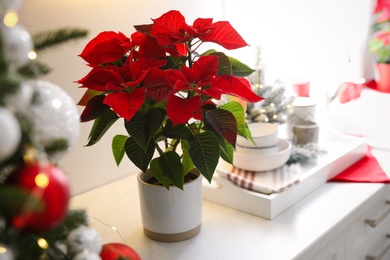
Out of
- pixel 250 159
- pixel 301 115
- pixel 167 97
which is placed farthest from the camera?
pixel 301 115

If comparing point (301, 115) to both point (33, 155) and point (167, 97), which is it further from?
point (33, 155)

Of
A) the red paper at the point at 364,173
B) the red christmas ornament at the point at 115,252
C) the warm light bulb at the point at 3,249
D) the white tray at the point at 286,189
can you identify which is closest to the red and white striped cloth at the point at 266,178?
the white tray at the point at 286,189

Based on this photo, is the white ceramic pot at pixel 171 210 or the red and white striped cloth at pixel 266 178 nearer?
the white ceramic pot at pixel 171 210

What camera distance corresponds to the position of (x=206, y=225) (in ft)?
3.25

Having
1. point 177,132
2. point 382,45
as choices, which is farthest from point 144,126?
point 382,45

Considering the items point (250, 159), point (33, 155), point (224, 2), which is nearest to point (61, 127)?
point (33, 155)

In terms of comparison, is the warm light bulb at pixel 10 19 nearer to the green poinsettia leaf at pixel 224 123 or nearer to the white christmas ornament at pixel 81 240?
the white christmas ornament at pixel 81 240

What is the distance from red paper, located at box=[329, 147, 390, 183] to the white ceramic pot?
0.47 meters

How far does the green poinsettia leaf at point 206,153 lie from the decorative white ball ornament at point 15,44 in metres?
0.45

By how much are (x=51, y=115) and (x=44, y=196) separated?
10cm

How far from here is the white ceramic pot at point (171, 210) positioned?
88 centimetres

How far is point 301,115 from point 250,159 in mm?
330

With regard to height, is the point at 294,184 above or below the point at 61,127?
below

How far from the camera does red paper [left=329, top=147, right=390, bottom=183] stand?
1188mm
